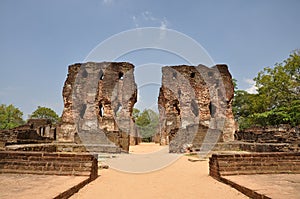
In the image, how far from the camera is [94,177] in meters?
6.34

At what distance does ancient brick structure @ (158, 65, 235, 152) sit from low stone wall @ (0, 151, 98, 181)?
1781 centimetres

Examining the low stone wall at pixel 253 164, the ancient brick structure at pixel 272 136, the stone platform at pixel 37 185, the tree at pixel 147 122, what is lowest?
the stone platform at pixel 37 185

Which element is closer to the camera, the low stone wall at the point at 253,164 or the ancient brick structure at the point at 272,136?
the low stone wall at the point at 253,164

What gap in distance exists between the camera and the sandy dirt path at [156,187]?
15.8 feet

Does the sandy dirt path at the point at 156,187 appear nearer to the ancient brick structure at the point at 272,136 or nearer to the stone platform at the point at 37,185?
the stone platform at the point at 37,185

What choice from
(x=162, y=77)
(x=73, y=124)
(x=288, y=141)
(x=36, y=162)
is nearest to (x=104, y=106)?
(x=73, y=124)

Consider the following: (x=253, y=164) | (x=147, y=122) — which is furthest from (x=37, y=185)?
(x=147, y=122)

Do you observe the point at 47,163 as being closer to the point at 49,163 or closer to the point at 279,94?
the point at 49,163

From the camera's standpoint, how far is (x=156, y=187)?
18.5 ft

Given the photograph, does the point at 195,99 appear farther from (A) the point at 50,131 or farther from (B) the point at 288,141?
(A) the point at 50,131

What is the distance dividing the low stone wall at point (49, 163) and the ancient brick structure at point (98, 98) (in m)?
17.5

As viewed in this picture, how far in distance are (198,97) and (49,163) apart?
68.1 ft

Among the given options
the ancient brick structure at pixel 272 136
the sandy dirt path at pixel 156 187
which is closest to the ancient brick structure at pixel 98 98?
the ancient brick structure at pixel 272 136

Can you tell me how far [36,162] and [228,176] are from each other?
4.69 m
